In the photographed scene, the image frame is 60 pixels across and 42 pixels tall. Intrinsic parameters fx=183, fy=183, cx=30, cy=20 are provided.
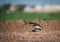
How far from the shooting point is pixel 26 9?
2.88 metres

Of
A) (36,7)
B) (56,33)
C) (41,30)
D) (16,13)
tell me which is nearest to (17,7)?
(16,13)

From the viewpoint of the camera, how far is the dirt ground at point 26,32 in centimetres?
279

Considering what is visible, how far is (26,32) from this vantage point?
9.29 feet

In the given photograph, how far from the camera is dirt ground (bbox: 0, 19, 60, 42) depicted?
2785mm

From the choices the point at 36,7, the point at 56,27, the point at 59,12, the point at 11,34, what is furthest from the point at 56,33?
the point at 11,34

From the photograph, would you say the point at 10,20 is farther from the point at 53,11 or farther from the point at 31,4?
the point at 53,11

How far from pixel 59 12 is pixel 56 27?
24cm

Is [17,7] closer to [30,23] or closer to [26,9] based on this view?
[26,9]

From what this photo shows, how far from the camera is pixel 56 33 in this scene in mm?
2803

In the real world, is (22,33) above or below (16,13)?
below

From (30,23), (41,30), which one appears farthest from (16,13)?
(41,30)

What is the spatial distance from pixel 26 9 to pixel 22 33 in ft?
1.26

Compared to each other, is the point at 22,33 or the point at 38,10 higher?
the point at 38,10

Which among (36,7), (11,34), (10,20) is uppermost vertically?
(36,7)
